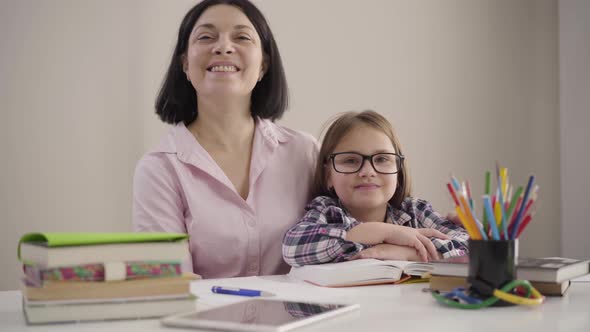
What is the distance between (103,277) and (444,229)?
1062 millimetres

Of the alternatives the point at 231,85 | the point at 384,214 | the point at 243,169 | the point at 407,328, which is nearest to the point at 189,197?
the point at 243,169

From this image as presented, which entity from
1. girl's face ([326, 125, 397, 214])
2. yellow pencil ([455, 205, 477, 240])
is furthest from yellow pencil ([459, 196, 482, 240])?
girl's face ([326, 125, 397, 214])

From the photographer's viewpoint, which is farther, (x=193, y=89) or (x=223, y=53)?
(x=193, y=89)

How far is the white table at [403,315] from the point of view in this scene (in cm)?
87

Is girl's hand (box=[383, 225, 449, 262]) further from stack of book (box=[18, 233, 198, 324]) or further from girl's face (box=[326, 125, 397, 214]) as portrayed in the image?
stack of book (box=[18, 233, 198, 324])

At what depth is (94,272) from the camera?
2.96 ft

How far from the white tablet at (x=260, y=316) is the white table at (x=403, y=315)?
2 centimetres

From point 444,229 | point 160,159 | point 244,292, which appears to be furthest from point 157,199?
point 444,229

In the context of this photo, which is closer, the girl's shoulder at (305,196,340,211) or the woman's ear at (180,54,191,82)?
the girl's shoulder at (305,196,340,211)

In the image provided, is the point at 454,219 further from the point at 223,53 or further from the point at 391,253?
the point at 223,53

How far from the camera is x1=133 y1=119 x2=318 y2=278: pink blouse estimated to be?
173cm

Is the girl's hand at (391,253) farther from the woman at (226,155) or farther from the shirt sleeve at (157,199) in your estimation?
the shirt sleeve at (157,199)

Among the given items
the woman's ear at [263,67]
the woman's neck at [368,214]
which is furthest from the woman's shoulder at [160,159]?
the woman's neck at [368,214]

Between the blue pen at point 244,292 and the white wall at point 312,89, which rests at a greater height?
the white wall at point 312,89
